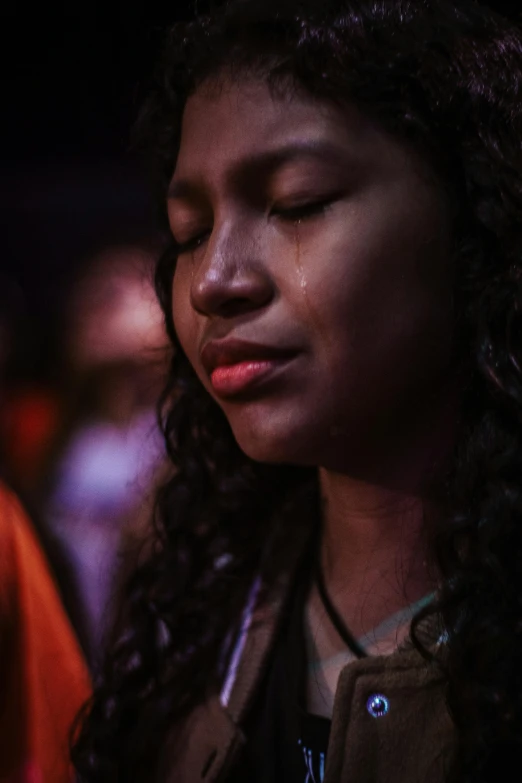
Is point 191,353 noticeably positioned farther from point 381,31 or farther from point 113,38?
point 113,38

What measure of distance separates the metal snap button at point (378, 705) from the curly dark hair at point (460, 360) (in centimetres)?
9

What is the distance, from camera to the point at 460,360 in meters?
1.02

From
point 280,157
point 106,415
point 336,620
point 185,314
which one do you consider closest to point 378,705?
point 336,620

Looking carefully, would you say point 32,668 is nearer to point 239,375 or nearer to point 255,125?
point 239,375

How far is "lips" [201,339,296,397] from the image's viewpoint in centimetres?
97

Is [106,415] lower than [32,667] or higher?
higher

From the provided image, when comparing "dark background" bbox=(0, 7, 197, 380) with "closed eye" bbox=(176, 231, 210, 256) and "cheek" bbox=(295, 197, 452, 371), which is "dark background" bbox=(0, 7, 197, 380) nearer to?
"closed eye" bbox=(176, 231, 210, 256)

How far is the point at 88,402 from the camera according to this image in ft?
5.45

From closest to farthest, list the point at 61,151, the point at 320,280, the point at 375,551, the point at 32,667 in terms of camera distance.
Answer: the point at 320,280
the point at 375,551
the point at 32,667
the point at 61,151

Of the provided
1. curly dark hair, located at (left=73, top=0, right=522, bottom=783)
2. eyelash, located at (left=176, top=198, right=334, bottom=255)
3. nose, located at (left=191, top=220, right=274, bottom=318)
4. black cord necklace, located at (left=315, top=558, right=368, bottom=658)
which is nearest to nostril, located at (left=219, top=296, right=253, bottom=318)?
nose, located at (left=191, top=220, right=274, bottom=318)

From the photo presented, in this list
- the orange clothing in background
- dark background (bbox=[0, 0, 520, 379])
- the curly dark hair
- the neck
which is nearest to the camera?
the curly dark hair

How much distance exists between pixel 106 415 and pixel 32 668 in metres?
0.54

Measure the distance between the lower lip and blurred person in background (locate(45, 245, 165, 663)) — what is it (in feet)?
1.82

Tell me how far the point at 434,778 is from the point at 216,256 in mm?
658
